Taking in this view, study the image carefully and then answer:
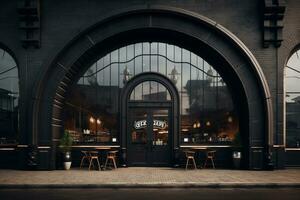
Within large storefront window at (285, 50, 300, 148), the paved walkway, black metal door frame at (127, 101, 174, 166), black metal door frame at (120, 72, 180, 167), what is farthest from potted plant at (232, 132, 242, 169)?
black metal door frame at (127, 101, 174, 166)

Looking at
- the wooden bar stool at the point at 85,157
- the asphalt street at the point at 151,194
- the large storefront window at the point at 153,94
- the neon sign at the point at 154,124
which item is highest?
the large storefront window at the point at 153,94

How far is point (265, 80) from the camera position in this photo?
1772 centimetres

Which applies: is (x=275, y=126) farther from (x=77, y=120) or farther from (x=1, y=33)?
(x=1, y=33)

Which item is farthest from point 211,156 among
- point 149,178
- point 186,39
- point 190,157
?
point 186,39

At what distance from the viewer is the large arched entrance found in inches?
698

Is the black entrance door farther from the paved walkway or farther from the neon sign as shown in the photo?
the paved walkway

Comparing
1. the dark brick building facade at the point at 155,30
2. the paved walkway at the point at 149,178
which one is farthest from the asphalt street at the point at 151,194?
the dark brick building facade at the point at 155,30

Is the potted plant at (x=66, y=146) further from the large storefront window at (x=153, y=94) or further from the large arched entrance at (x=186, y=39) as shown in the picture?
the large storefront window at (x=153, y=94)

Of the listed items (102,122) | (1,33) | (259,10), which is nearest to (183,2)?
(259,10)

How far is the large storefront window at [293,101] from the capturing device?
60.7 feet

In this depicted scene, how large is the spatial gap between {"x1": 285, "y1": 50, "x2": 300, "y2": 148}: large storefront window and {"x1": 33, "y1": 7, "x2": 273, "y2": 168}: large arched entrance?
1472mm

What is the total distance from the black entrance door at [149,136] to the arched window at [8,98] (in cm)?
509

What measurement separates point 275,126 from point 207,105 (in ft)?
10.2

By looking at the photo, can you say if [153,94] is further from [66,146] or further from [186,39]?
[66,146]
